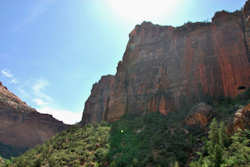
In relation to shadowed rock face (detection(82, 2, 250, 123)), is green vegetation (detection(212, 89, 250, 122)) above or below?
below

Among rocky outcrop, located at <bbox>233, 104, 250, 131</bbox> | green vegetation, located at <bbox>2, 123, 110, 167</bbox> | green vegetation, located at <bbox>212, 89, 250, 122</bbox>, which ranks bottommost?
green vegetation, located at <bbox>2, 123, 110, 167</bbox>

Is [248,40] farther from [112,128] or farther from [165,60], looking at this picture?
[112,128]

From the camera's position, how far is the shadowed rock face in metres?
32.6

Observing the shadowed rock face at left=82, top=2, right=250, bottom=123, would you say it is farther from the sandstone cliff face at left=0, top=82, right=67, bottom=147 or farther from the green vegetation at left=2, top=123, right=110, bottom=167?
the sandstone cliff face at left=0, top=82, right=67, bottom=147

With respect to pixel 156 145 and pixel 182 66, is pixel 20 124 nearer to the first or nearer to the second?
pixel 182 66

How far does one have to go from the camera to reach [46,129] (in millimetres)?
→ 71000

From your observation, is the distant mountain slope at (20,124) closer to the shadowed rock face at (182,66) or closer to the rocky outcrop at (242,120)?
the shadowed rock face at (182,66)

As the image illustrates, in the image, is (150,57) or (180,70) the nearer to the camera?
(180,70)

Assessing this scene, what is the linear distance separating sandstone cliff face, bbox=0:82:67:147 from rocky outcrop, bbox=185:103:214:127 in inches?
2172

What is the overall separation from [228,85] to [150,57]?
16.9m

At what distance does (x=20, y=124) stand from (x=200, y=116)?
189 ft

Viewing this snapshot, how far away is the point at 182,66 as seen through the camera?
3800cm

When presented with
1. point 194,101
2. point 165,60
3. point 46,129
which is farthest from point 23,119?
point 194,101

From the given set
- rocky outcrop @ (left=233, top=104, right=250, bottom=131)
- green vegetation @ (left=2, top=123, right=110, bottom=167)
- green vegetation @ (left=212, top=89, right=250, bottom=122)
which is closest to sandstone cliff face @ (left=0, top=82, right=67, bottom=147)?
green vegetation @ (left=2, top=123, right=110, bottom=167)
